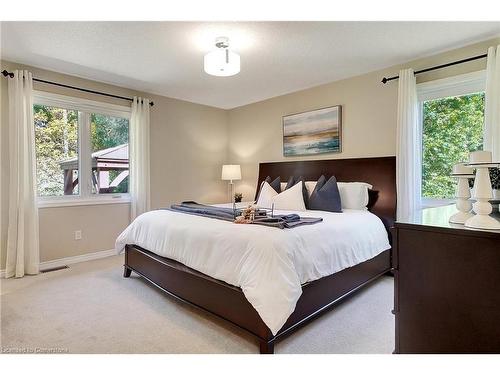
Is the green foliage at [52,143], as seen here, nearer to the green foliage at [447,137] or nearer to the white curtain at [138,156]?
the white curtain at [138,156]

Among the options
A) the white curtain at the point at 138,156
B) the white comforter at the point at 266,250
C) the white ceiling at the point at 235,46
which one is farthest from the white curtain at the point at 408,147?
the white curtain at the point at 138,156

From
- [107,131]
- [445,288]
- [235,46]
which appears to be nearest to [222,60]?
[235,46]

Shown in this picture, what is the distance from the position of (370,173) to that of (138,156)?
10.5ft

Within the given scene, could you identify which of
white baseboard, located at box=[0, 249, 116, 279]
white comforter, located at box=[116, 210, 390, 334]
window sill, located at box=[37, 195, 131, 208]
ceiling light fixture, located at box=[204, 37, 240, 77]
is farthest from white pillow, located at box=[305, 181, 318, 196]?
white baseboard, located at box=[0, 249, 116, 279]

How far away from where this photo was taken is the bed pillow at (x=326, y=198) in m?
3.19

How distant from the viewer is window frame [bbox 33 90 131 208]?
141 inches

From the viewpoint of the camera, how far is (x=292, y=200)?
3.40 meters

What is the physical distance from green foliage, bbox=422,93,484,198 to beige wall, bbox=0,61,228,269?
3.44 m

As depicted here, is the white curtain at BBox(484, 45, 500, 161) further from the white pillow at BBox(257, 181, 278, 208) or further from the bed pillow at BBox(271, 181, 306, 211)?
the white pillow at BBox(257, 181, 278, 208)

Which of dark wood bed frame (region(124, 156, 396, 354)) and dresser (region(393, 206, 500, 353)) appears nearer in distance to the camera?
dresser (region(393, 206, 500, 353))

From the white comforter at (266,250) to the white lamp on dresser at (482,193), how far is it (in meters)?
0.98
